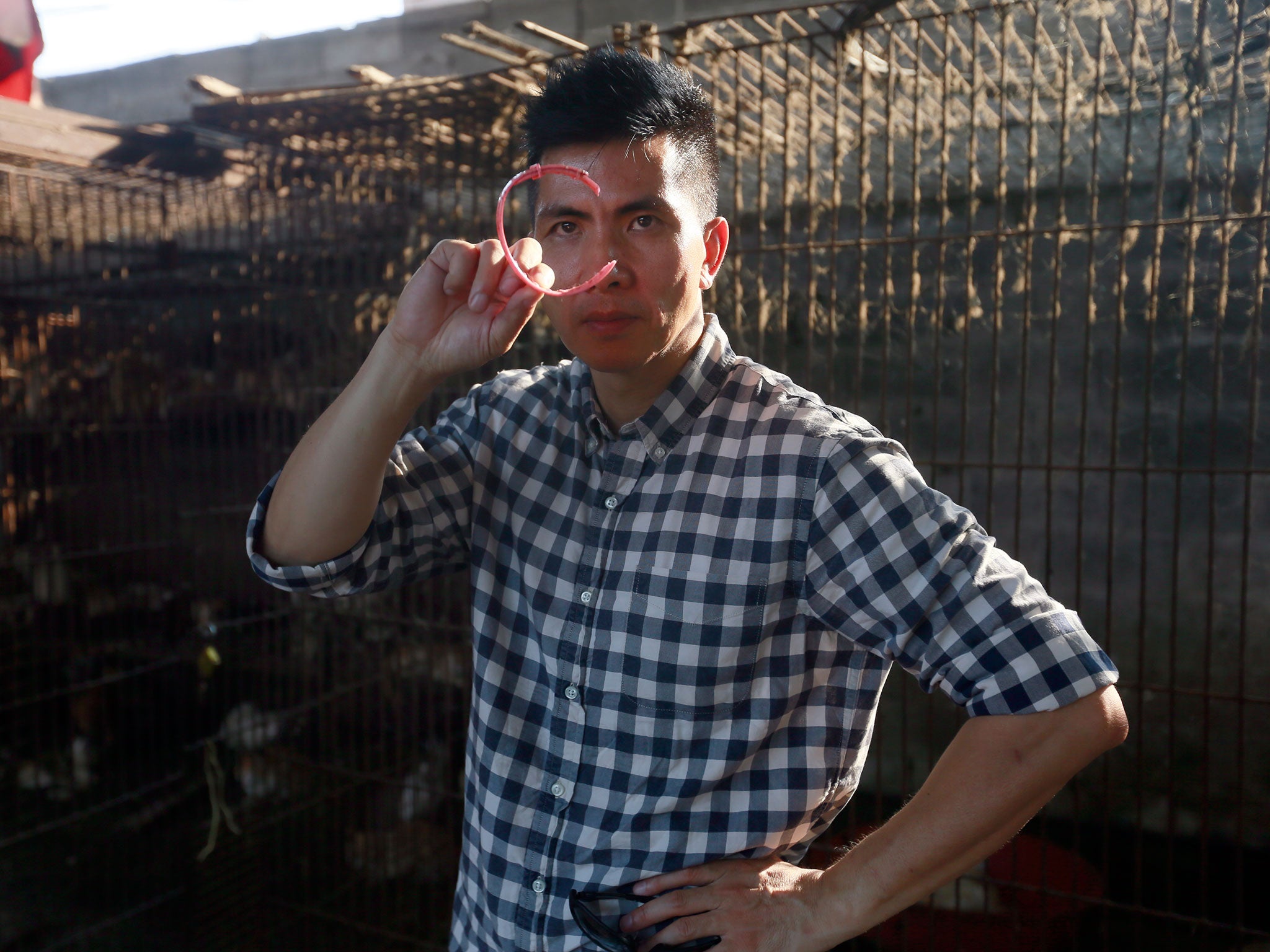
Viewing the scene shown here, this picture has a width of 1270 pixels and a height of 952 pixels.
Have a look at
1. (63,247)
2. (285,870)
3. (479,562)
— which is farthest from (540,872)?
(63,247)

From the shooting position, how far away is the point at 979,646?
0.92 meters

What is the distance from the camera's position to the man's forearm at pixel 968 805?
93 cm

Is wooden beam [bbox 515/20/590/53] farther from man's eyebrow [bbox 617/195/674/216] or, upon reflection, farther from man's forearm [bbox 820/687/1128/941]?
man's forearm [bbox 820/687/1128/941]

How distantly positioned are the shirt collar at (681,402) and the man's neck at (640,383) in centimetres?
1

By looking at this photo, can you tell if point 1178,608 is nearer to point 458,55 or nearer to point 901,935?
point 901,935

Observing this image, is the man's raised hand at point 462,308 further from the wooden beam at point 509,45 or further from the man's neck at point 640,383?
the wooden beam at point 509,45

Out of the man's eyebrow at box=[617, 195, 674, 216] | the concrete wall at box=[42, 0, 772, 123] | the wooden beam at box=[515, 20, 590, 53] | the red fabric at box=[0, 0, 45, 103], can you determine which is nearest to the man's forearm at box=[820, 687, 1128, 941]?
the man's eyebrow at box=[617, 195, 674, 216]

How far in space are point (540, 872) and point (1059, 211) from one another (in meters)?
1.98

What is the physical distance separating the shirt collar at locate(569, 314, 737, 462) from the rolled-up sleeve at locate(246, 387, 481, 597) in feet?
0.68

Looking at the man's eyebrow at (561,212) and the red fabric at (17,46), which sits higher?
the red fabric at (17,46)

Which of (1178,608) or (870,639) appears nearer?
(870,639)

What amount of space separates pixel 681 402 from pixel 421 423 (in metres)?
2.08

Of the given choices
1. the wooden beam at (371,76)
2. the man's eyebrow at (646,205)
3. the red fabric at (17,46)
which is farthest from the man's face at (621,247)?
the red fabric at (17,46)

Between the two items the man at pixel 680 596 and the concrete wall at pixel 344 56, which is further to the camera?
the concrete wall at pixel 344 56
